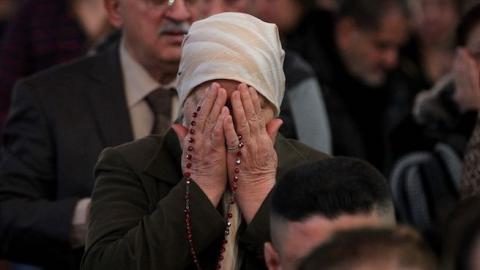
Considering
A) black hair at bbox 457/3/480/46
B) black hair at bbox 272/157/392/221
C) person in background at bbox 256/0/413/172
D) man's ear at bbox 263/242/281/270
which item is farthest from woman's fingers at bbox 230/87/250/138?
person in background at bbox 256/0/413/172

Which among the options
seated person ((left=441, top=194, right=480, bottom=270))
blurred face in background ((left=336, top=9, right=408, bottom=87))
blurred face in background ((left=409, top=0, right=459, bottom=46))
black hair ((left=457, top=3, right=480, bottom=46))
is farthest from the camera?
blurred face in background ((left=409, top=0, right=459, bottom=46))

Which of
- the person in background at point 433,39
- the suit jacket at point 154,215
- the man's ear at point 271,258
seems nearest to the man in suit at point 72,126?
the suit jacket at point 154,215

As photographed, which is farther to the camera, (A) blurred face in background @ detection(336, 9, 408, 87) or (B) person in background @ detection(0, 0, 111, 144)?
(A) blurred face in background @ detection(336, 9, 408, 87)

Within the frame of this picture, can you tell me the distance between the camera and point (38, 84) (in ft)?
18.6

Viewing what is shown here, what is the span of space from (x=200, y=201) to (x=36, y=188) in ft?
4.90

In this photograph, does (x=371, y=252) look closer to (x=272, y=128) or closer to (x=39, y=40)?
(x=272, y=128)

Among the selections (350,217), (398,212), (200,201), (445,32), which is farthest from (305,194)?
(445,32)

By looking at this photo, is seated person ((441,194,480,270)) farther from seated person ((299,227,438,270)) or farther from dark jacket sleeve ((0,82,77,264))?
dark jacket sleeve ((0,82,77,264))

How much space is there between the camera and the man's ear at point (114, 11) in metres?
5.86

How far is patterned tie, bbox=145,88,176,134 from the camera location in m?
5.58

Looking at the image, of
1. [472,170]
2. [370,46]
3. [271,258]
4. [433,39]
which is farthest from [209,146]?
[433,39]

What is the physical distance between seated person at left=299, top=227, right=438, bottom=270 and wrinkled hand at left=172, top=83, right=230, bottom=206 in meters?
0.82

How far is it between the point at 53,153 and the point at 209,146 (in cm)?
148

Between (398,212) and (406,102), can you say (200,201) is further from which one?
(406,102)
